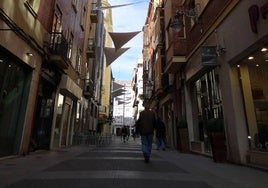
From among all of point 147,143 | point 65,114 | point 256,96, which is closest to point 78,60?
point 65,114

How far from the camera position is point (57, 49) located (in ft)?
42.4

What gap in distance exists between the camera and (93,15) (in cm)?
2511

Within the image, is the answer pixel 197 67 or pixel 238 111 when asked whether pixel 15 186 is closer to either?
pixel 238 111

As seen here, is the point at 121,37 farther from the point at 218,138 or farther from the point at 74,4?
the point at 218,138

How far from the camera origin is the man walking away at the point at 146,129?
845 cm

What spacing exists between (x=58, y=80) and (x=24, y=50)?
5.23 metres

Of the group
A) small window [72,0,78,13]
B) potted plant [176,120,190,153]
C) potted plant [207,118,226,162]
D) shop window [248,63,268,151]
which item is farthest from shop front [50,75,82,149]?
shop window [248,63,268,151]

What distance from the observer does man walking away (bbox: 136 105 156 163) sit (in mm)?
8445

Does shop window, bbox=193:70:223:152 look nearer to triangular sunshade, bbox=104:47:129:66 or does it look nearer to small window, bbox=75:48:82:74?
small window, bbox=75:48:82:74

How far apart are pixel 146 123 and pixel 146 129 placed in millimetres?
212

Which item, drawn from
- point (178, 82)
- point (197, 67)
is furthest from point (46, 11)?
point (178, 82)

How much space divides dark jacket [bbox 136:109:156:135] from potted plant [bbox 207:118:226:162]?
207 centimetres

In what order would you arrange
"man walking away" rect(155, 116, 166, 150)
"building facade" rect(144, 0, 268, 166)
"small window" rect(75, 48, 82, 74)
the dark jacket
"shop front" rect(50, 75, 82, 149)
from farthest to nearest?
1. "small window" rect(75, 48, 82, 74)
2. "man walking away" rect(155, 116, 166, 150)
3. "shop front" rect(50, 75, 82, 149)
4. the dark jacket
5. "building facade" rect(144, 0, 268, 166)

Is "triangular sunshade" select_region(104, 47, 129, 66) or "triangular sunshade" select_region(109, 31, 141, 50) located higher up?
"triangular sunshade" select_region(104, 47, 129, 66)
